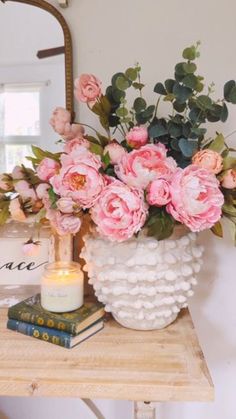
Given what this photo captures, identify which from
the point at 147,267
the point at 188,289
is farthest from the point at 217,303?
the point at 147,267

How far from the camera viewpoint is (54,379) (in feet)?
2.03

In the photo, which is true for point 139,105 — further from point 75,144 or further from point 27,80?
point 27,80

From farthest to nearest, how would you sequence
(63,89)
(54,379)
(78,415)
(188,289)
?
(78,415) → (63,89) → (188,289) → (54,379)

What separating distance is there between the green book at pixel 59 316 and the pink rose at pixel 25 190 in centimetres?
24

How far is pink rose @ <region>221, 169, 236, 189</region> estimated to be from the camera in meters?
0.70

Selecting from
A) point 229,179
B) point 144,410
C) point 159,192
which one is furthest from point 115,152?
point 144,410

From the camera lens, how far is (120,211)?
2.09 feet

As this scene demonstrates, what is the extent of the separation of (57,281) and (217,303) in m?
0.45

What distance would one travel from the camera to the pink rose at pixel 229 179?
27.5 inches

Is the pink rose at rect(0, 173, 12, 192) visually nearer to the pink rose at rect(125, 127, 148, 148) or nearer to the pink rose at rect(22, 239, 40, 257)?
the pink rose at rect(22, 239, 40, 257)

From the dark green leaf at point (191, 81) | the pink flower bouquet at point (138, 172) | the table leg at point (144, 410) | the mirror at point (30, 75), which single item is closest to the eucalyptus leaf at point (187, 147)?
→ the pink flower bouquet at point (138, 172)

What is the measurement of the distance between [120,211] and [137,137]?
172mm

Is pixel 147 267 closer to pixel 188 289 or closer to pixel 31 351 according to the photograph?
pixel 188 289

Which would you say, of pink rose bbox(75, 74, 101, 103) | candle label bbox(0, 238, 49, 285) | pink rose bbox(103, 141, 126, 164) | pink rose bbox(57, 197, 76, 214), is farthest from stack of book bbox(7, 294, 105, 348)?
pink rose bbox(75, 74, 101, 103)
